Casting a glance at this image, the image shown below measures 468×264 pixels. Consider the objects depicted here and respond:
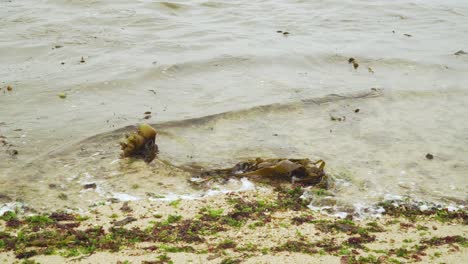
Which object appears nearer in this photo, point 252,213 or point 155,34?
point 252,213

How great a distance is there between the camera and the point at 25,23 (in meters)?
11.3

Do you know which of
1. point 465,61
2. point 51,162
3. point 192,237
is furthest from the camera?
point 465,61

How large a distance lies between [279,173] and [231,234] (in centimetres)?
138

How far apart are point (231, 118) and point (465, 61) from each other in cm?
536

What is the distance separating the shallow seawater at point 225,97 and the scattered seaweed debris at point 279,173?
215mm

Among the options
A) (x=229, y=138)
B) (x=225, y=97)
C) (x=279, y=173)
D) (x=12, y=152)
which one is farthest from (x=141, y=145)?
(x=225, y=97)

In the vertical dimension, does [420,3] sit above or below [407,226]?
above

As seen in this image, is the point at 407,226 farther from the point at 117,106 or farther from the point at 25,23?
the point at 25,23

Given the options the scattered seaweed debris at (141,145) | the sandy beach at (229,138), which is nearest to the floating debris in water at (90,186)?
the sandy beach at (229,138)

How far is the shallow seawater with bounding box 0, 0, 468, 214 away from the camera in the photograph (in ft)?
17.6

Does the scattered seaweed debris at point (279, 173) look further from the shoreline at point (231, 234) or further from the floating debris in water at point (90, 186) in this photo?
the floating debris in water at point (90, 186)

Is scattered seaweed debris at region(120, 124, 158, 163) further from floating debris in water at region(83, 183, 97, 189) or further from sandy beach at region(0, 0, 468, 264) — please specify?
floating debris in water at region(83, 183, 97, 189)

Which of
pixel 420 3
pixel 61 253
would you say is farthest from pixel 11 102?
pixel 420 3

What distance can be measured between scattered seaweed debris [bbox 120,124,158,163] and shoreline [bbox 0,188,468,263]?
100 cm
